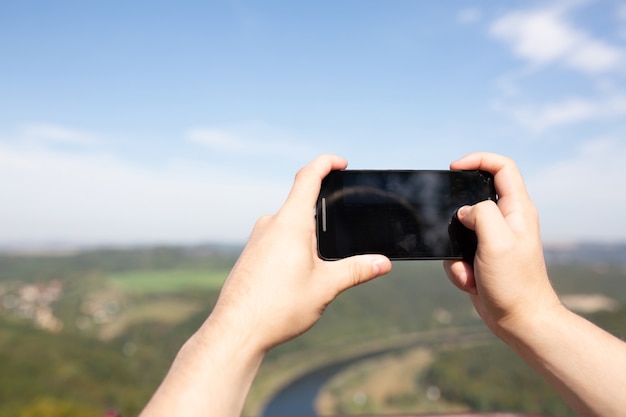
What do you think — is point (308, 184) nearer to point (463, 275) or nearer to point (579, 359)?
point (463, 275)

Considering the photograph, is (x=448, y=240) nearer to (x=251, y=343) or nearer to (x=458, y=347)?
(x=251, y=343)

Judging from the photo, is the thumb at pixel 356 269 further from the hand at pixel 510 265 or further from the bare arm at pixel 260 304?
the hand at pixel 510 265

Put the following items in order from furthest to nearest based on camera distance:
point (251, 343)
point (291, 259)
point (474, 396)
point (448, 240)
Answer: point (474, 396) < point (448, 240) < point (291, 259) < point (251, 343)

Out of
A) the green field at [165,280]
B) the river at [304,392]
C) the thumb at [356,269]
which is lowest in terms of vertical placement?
the river at [304,392]

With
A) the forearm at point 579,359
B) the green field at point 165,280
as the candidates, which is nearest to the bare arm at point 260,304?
the forearm at point 579,359

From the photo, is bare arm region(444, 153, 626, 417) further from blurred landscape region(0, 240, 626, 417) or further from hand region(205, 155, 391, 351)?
blurred landscape region(0, 240, 626, 417)

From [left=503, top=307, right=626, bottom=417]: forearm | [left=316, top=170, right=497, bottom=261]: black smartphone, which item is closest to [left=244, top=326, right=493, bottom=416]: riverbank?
[left=316, top=170, right=497, bottom=261]: black smartphone

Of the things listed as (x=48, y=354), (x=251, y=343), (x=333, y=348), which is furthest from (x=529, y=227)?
(x=333, y=348)
